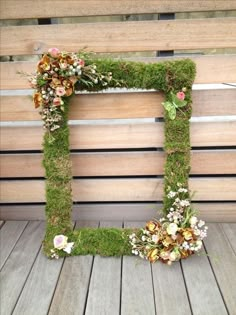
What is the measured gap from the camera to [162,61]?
1795 millimetres

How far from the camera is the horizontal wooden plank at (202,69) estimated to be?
5.96 ft

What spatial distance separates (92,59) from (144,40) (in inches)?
12.7

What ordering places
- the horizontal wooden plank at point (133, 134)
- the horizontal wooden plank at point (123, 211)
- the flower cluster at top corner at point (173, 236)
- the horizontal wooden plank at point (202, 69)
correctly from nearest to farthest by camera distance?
the flower cluster at top corner at point (173, 236) < the horizontal wooden plank at point (202, 69) < the horizontal wooden plank at point (133, 134) < the horizontal wooden plank at point (123, 211)

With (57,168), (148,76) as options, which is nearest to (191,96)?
(148,76)

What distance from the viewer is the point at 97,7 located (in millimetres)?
1785

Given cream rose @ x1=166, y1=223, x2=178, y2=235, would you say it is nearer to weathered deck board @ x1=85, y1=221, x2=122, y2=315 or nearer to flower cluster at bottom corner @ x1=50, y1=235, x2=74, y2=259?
weathered deck board @ x1=85, y1=221, x2=122, y2=315

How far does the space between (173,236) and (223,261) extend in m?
0.30

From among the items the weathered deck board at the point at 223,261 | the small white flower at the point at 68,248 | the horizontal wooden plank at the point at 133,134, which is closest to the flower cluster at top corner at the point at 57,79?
the horizontal wooden plank at the point at 133,134

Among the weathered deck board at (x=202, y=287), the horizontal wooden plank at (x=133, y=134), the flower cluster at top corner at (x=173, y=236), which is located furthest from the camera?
the horizontal wooden plank at (x=133, y=134)

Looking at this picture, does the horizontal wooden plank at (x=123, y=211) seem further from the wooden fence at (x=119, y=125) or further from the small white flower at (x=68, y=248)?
the small white flower at (x=68, y=248)

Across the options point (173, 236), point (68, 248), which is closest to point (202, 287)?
point (173, 236)

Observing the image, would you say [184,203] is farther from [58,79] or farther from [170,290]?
[58,79]

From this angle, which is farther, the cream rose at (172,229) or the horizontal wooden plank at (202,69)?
the horizontal wooden plank at (202,69)

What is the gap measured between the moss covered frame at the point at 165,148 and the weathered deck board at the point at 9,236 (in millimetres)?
231
